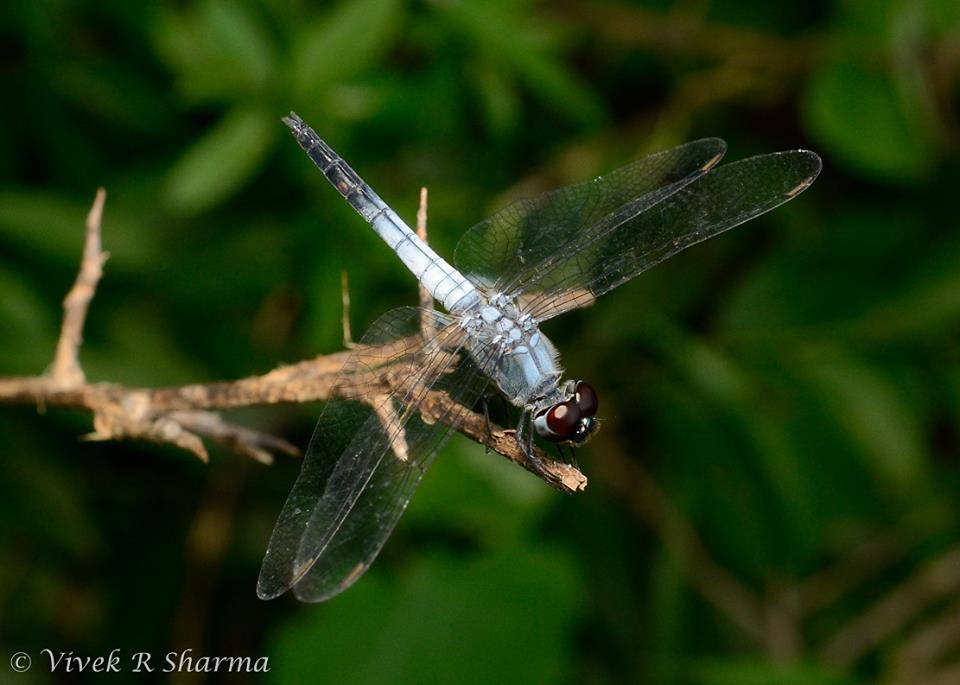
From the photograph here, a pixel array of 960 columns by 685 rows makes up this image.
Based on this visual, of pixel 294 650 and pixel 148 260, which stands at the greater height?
pixel 148 260

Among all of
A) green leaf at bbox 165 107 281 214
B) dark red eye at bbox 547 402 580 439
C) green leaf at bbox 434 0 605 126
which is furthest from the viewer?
green leaf at bbox 434 0 605 126

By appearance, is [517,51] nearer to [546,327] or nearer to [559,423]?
[546,327]

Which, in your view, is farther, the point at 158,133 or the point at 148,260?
the point at 158,133

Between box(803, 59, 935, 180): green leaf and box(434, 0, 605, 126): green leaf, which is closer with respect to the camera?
box(434, 0, 605, 126): green leaf

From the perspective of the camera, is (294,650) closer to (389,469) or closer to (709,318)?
(389,469)

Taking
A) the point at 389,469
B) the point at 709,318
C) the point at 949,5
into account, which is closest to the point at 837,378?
the point at 709,318

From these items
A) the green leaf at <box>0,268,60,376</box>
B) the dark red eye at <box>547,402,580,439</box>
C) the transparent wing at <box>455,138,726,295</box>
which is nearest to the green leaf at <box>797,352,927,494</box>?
the transparent wing at <box>455,138,726,295</box>

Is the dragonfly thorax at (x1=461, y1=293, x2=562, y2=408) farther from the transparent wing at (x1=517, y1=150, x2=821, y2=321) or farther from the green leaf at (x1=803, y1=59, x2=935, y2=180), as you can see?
the green leaf at (x1=803, y1=59, x2=935, y2=180)

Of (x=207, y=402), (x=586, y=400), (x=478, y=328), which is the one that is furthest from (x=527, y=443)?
(x=207, y=402)
